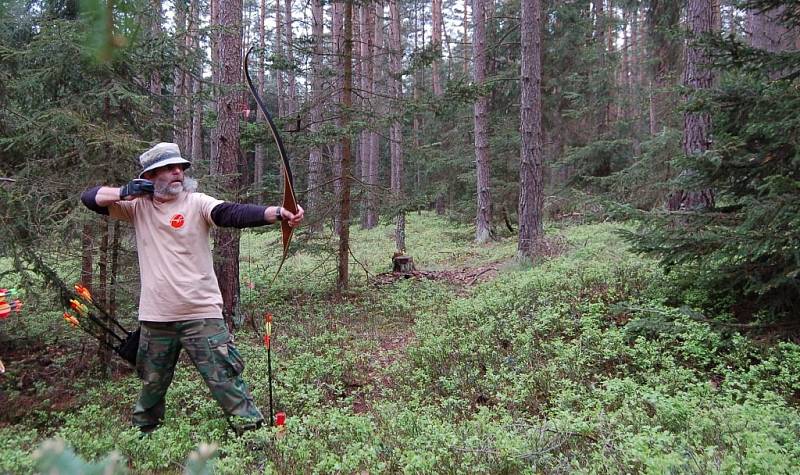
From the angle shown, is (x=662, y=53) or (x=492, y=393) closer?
(x=492, y=393)

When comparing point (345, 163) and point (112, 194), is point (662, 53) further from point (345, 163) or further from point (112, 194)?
point (112, 194)

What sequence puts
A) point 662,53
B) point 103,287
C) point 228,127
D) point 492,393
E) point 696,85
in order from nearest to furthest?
point 492,393
point 103,287
point 228,127
point 696,85
point 662,53

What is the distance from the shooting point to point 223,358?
439 cm

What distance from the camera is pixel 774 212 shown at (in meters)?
5.04

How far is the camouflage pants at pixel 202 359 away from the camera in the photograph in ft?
14.3

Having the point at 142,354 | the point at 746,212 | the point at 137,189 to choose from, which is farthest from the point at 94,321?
the point at 746,212

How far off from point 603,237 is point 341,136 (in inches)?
281

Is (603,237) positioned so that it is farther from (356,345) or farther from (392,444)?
(392,444)

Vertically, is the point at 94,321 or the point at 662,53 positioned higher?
the point at 662,53

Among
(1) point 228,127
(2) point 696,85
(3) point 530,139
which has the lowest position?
(1) point 228,127

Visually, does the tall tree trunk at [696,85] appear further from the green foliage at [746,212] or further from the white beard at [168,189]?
the white beard at [168,189]

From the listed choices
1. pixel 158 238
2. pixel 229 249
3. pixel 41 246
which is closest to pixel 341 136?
pixel 229 249

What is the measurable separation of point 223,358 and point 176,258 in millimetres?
867

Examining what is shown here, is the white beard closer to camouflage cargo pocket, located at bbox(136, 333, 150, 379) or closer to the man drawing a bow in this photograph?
the man drawing a bow
